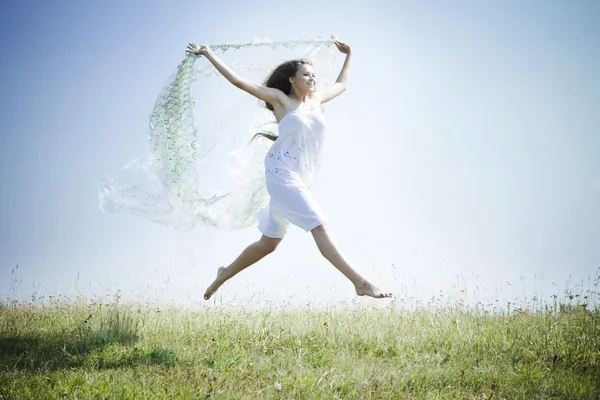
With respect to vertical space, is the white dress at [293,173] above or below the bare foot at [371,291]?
above

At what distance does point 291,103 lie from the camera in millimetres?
5711

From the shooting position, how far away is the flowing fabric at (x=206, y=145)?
6344mm

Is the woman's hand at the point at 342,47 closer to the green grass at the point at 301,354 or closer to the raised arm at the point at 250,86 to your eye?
the raised arm at the point at 250,86

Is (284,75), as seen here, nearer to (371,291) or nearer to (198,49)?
(198,49)

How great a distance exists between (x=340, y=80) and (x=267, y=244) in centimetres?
215

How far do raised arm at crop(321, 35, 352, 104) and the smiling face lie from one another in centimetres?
26

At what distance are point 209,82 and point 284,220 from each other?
6.61 ft

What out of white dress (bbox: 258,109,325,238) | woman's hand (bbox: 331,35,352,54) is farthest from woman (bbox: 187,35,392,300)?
woman's hand (bbox: 331,35,352,54)

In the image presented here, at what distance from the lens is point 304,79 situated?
5.86 metres

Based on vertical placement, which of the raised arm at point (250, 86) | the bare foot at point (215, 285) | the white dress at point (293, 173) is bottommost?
the bare foot at point (215, 285)

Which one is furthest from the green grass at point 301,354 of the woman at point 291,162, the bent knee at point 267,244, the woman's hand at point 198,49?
the woman's hand at point 198,49

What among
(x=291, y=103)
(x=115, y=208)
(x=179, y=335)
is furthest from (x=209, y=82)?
(x=179, y=335)

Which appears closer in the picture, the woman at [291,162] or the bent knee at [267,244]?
the woman at [291,162]

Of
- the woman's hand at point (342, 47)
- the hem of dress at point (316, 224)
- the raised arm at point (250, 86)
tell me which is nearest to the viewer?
the hem of dress at point (316, 224)
